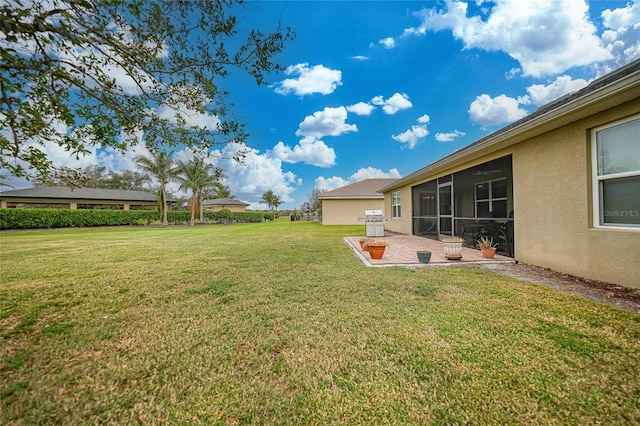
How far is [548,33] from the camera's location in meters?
7.32

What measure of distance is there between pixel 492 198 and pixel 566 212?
4848 millimetres

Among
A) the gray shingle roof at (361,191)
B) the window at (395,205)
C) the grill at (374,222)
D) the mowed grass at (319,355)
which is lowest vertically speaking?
the mowed grass at (319,355)

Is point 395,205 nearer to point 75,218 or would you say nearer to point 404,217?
point 404,217

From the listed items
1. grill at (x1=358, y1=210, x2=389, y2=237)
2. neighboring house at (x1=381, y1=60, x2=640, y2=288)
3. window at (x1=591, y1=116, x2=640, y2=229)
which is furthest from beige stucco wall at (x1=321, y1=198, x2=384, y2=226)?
window at (x1=591, y1=116, x2=640, y2=229)

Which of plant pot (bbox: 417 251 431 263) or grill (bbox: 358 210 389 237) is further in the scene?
grill (bbox: 358 210 389 237)

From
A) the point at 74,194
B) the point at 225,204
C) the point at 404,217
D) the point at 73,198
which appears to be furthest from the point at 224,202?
the point at 404,217

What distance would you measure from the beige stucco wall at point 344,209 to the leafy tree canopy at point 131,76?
775 inches

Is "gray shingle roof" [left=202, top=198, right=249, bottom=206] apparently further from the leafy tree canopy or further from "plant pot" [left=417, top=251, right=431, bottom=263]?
the leafy tree canopy

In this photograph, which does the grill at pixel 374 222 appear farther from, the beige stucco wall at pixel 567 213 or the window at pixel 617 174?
the window at pixel 617 174

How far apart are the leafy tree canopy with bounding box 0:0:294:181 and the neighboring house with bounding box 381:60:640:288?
208 inches

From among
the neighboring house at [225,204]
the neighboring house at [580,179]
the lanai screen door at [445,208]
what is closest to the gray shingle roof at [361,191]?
the lanai screen door at [445,208]

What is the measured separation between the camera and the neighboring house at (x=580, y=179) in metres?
4.19

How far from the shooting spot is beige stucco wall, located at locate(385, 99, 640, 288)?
14.2 ft

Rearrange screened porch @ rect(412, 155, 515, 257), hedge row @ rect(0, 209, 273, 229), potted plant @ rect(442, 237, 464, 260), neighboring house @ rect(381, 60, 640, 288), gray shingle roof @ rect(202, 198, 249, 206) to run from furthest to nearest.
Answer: gray shingle roof @ rect(202, 198, 249, 206) < hedge row @ rect(0, 209, 273, 229) < screened porch @ rect(412, 155, 515, 257) < potted plant @ rect(442, 237, 464, 260) < neighboring house @ rect(381, 60, 640, 288)
